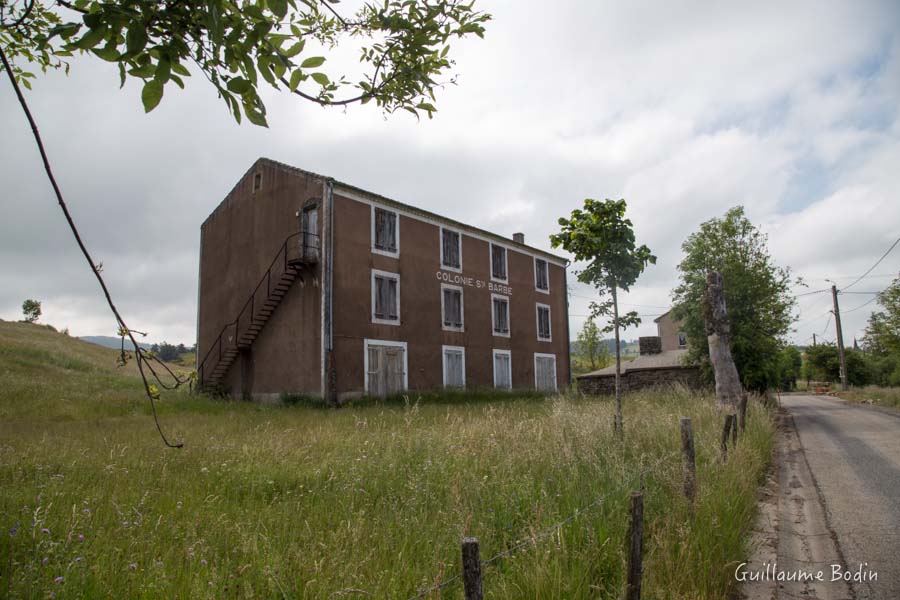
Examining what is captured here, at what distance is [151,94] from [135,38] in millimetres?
214

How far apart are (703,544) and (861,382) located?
67.0m

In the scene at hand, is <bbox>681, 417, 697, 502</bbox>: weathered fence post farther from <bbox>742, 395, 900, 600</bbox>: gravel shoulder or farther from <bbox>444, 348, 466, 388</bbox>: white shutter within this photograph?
<bbox>444, 348, 466, 388</bbox>: white shutter

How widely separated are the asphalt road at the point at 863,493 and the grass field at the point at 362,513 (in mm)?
1059

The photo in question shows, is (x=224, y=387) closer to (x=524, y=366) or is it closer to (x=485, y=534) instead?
(x=524, y=366)

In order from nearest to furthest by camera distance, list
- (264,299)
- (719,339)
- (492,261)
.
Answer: (719,339) → (264,299) → (492,261)

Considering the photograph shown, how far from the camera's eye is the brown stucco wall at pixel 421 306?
67.4 feet

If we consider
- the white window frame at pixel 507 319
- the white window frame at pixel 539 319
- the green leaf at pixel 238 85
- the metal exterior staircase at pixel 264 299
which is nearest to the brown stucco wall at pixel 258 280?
the metal exterior staircase at pixel 264 299

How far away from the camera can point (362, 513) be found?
4.86m

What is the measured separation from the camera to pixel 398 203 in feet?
75.3

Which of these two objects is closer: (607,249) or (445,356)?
(607,249)

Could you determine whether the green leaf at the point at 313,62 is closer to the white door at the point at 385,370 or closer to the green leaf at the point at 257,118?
the green leaf at the point at 257,118

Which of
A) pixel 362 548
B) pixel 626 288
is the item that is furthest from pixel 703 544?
pixel 626 288

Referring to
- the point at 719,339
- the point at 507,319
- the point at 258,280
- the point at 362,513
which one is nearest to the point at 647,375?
the point at 507,319

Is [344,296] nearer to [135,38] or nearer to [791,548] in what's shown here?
[791,548]
